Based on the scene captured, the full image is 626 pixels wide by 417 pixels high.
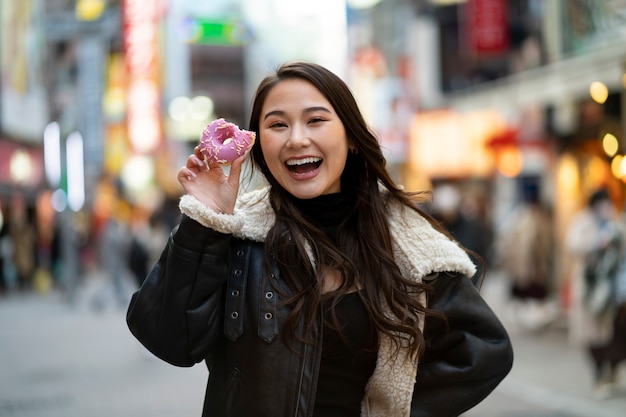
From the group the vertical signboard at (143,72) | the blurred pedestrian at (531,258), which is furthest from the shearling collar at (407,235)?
the vertical signboard at (143,72)

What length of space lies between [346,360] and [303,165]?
1.76 ft

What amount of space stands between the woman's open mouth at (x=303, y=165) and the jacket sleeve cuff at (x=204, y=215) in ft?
0.80

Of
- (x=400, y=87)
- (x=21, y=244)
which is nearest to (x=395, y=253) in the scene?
(x=21, y=244)

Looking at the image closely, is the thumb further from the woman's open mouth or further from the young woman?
the woman's open mouth

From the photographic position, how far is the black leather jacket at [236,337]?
7.97ft

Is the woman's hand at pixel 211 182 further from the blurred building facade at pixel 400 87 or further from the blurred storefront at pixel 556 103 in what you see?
the blurred building facade at pixel 400 87

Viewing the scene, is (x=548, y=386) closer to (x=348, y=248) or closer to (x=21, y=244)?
(x=348, y=248)

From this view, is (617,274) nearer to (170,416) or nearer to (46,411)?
(170,416)

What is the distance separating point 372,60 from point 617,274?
82.3 feet

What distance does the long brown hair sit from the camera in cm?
256

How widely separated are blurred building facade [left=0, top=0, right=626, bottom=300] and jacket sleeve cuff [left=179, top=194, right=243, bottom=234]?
9.26m

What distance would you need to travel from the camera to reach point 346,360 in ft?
8.50

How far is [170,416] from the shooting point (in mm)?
7664

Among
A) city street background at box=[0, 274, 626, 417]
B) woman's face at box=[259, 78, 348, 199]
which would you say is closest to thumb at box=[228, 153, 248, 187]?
woman's face at box=[259, 78, 348, 199]
